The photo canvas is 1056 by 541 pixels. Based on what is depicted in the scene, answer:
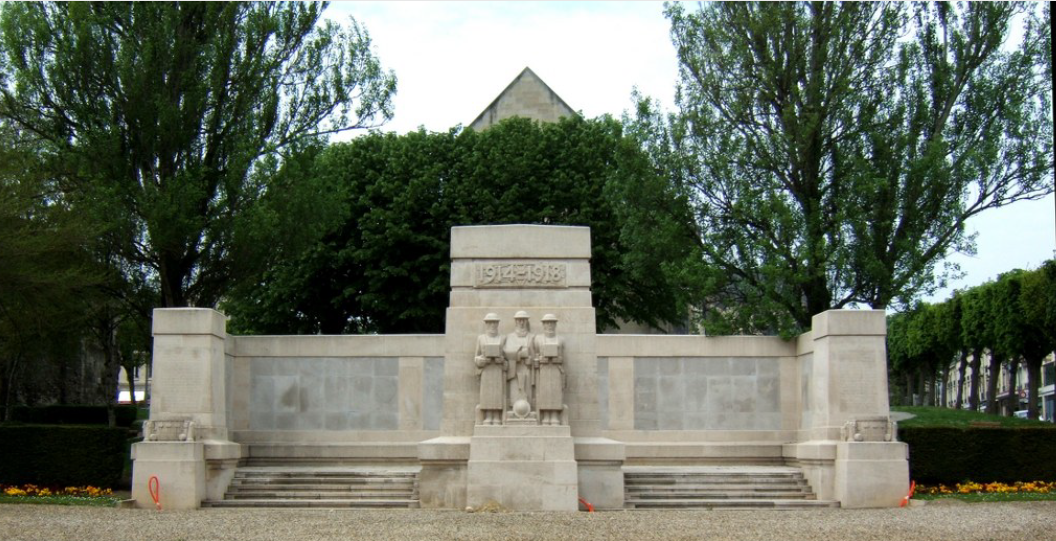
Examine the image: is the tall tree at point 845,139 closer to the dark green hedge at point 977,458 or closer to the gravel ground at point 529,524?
the dark green hedge at point 977,458

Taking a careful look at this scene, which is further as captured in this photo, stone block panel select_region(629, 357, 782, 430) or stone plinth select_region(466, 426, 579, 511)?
stone block panel select_region(629, 357, 782, 430)

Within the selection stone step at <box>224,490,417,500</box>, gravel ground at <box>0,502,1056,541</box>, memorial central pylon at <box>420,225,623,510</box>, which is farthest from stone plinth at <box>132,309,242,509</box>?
memorial central pylon at <box>420,225,623,510</box>

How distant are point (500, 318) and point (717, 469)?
5375 millimetres

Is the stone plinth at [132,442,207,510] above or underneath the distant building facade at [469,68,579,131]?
underneath

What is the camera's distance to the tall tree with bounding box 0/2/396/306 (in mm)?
25391

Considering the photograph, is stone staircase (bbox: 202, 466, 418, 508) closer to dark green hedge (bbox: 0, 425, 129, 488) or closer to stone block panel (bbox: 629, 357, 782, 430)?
dark green hedge (bbox: 0, 425, 129, 488)

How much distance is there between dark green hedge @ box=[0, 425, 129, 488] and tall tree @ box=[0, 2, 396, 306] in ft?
14.8

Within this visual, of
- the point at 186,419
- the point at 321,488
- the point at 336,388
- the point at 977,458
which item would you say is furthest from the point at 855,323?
the point at 186,419

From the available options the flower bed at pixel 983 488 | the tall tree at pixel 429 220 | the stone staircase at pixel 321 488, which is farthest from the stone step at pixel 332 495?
the tall tree at pixel 429 220

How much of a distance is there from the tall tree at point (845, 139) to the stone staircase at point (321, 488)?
345 inches

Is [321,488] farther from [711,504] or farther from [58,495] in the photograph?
[711,504]

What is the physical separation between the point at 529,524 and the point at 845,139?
47.2ft

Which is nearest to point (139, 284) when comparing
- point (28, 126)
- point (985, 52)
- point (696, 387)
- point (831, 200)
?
point (28, 126)

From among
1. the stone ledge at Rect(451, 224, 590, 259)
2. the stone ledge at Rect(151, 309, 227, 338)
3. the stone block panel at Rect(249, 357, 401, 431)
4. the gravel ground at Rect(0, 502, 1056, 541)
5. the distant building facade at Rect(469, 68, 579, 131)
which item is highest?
the distant building facade at Rect(469, 68, 579, 131)
